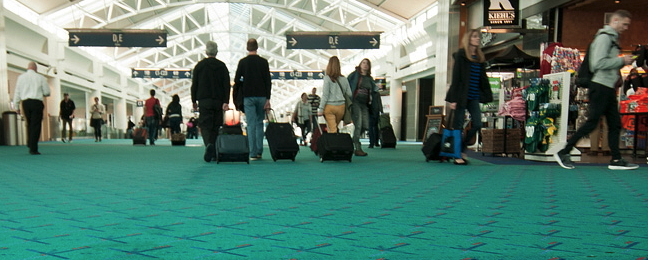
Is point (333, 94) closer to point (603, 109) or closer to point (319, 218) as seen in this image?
point (603, 109)

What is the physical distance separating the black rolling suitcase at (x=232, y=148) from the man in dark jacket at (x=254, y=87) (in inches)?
19.8

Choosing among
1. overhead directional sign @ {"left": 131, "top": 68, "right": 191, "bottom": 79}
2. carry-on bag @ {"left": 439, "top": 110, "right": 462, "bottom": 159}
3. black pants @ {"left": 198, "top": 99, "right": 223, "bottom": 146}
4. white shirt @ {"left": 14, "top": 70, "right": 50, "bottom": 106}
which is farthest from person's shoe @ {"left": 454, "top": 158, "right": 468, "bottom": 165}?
overhead directional sign @ {"left": 131, "top": 68, "right": 191, "bottom": 79}

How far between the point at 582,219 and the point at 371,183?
5.53 ft

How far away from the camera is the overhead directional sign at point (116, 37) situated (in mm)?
14227

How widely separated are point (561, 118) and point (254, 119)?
13.9 feet

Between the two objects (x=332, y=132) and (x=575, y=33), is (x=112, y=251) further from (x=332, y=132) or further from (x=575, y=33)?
(x=575, y=33)

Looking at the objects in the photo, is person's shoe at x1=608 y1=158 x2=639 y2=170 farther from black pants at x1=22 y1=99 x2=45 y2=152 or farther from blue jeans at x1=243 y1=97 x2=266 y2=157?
black pants at x1=22 y1=99 x2=45 y2=152

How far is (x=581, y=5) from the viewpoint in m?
9.09

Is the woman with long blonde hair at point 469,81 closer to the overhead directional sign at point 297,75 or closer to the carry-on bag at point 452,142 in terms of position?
the carry-on bag at point 452,142

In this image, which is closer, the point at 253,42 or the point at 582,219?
the point at 582,219

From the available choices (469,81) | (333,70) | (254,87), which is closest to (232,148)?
(254,87)

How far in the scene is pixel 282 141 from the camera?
5.89 meters

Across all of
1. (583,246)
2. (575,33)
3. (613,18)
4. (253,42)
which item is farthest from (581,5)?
(583,246)

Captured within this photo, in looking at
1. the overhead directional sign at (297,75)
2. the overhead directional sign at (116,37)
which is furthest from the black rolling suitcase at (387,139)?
the overhead directional sign at (297,75)
